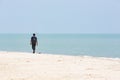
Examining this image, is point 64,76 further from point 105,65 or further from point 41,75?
point 105,65

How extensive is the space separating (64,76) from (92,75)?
146cm

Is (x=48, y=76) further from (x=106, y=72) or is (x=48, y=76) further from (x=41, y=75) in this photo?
(x=106, y=72)

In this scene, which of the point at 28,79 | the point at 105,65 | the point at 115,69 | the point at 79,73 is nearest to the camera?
the point at 28,79

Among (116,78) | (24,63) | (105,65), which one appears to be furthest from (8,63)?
(116,78)

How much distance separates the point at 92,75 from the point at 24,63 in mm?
6852

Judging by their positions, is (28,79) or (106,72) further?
(106,72)

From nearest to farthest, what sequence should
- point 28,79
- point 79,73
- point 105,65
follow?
point 28,79 → point 79,73 → point 105,65

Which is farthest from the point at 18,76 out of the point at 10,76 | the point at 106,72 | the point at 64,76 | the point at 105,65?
the point at 105,65

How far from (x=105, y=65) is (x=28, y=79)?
7816 mm

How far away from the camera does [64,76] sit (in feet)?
80.7

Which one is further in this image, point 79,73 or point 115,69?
point 115,69

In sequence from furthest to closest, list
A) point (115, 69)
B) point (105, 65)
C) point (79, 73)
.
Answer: point (105, 65) < point (115, 69) < point (79, 73)

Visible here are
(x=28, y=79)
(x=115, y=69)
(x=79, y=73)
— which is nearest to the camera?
(x=28, y=79)

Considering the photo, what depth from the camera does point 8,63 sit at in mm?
30594
